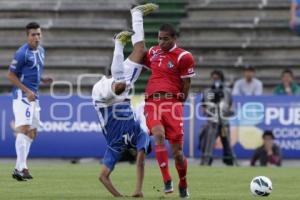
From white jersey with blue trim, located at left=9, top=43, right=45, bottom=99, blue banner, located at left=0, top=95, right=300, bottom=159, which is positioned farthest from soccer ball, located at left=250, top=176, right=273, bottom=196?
blue banner, located at left=0, top=95, right=300, bottom=159

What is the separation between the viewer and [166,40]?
557 inches

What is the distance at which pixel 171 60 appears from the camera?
14.3 meters

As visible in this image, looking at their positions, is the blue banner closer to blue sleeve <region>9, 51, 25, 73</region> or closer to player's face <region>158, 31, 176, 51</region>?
blue sleeve <region>9, 51, 25, 73</region>

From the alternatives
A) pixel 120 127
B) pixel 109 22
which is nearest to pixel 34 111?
pixel 120 127

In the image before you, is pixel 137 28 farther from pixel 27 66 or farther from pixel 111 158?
pixel 27 66

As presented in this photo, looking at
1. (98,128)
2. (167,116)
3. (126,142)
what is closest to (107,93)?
(126,142)

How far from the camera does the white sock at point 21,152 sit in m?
17.1

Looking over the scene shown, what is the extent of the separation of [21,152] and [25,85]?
43.4 inches

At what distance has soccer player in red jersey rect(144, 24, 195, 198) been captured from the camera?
14.1 metres

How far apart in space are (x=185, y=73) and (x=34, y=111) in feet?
13.4

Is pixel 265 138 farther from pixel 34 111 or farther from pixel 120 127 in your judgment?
pixel 120 127

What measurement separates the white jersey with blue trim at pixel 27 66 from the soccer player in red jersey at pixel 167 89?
11.3 ft

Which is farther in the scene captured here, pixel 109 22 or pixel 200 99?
pixel 109 22

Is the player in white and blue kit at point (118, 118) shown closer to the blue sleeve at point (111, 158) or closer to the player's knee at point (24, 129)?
the blue sleeve at point (111, 158)
